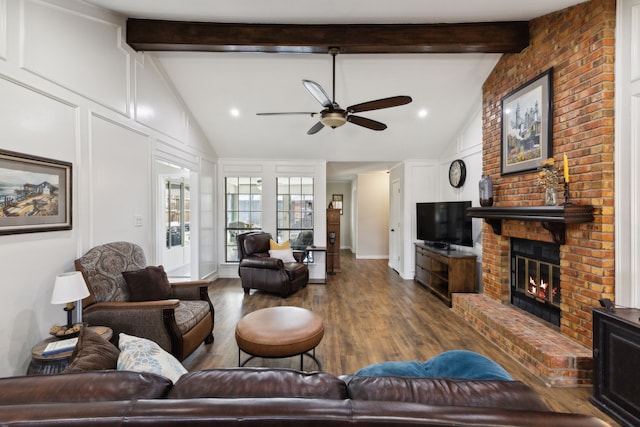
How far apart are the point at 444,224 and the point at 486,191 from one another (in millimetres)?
1189

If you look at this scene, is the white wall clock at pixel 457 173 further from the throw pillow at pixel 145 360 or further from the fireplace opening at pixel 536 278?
the throw pillow at pixel 145 360

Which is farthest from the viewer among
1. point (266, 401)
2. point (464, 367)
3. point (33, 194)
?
point (33, 194)

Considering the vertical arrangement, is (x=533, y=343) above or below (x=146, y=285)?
below

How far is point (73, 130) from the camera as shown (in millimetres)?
2309

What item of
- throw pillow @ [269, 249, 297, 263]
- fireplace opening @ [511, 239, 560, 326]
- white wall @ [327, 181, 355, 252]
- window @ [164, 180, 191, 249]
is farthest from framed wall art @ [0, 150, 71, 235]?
white wall @ [327, 181, 355, 252]

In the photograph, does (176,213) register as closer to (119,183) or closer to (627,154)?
(119,183)

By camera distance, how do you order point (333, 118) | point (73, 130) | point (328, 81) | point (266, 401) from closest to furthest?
1. point (266, 401)
2. point (73, 130)
3. point (333, 118)
4. point (328, 81)

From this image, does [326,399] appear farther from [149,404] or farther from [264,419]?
[149,404]

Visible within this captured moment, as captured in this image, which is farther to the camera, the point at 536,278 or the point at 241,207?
the point at 241,207

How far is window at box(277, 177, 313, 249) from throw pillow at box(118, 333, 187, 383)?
437cm

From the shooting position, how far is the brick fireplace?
220 cm

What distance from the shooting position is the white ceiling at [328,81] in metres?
2.57

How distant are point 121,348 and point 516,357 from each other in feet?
10.0

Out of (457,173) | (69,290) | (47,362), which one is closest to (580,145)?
(457,173)
